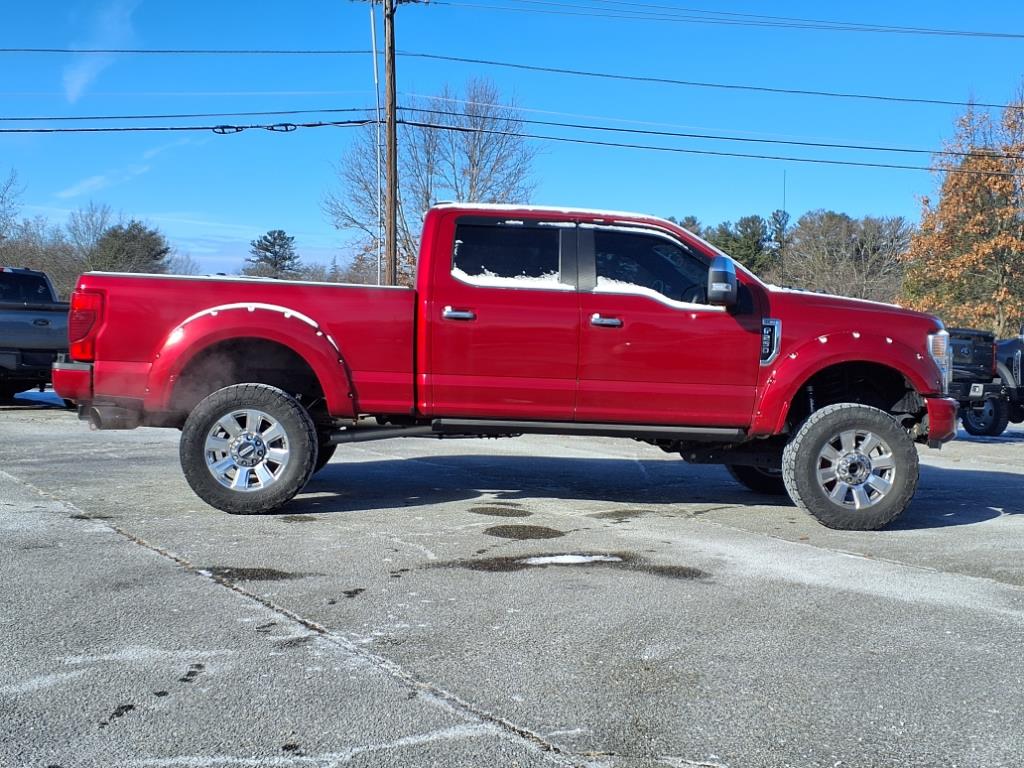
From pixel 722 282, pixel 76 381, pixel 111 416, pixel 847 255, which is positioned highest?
pixel 847 255

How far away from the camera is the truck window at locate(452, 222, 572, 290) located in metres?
6.45

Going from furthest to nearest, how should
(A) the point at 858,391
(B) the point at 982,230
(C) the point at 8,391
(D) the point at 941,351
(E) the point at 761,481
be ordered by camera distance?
(B) the point at 982,230, (C) the point at 8,391, (E) the point at 761,481, (A) the point at 858,391, (D) the point at 941,351

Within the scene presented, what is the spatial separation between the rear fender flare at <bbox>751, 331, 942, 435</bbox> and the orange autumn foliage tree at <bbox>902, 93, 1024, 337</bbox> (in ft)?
89.3

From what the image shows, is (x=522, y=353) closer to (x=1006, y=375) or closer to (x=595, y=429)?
(x=595, y=429)

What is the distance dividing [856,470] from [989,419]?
1010 cm

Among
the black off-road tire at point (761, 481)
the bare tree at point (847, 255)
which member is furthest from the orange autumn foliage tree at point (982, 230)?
the black off-road tire at point (761, 481)

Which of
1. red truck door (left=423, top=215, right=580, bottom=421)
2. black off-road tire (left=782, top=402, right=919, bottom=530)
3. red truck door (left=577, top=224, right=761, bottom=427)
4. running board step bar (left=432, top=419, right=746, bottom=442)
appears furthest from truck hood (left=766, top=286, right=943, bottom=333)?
red truck door (left=423, top=215, right=580, bottom=421)

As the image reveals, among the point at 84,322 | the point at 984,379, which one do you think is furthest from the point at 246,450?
the point at 984,379

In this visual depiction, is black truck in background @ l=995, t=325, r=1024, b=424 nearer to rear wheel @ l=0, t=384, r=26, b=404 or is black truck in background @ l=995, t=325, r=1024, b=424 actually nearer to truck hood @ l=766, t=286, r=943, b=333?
truck hood @ l=766, t=286, r=943, b=333

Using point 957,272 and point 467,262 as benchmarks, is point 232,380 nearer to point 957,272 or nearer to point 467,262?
point 467,262

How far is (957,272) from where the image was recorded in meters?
31.4

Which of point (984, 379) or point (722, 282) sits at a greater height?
point (722, 282)

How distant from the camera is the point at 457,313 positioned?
20.8 ft

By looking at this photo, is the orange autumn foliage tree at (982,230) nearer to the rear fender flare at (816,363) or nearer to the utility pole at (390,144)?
the utility pole at (390,144)
